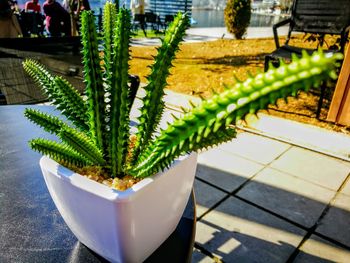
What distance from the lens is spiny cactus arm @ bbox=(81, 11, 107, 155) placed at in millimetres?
568

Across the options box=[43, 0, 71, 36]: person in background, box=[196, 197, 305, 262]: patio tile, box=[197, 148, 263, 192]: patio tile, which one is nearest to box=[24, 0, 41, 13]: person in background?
box=[43, 0, 71, 36]: person in background

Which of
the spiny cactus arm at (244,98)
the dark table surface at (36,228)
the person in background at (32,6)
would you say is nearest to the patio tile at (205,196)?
the dark table surface at (36,228)

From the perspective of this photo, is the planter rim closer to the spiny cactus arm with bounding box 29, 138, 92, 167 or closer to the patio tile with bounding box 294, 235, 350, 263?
the spiny cactus arm with bounding box 29, 138, 92, 167

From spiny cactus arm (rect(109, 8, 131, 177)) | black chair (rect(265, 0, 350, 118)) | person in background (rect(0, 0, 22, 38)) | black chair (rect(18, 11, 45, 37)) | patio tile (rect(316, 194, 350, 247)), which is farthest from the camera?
black chair (rect(18, 11, 45, 37))

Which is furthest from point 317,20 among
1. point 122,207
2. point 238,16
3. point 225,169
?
point 238,16

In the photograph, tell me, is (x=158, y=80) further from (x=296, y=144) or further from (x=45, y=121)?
(x=296, y=144)

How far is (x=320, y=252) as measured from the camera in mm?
1646

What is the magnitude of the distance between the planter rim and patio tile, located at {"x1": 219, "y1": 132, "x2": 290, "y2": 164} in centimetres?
228

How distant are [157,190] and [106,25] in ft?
1.29

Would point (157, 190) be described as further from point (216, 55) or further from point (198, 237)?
point (216, 55)

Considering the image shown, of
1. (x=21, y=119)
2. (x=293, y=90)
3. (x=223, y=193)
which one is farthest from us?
(x=223, y=193)

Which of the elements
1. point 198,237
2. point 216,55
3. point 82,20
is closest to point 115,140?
point 82,20

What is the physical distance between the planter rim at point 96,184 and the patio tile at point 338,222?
1.68m

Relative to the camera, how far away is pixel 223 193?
215cm
